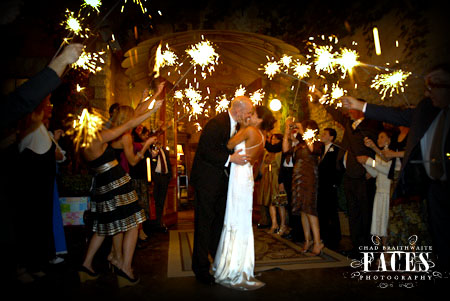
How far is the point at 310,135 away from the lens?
4953 millimetres

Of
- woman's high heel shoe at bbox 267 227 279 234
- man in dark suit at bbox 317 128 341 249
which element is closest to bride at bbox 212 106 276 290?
man in dark suit at bbox 317 128 341 249

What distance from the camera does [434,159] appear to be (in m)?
2.58

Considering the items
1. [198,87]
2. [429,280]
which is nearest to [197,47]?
[198,87]

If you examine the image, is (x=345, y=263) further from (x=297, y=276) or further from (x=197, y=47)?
(x=197, y=47)

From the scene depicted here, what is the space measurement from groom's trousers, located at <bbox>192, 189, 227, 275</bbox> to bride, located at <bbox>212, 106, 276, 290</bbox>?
13 centimetres

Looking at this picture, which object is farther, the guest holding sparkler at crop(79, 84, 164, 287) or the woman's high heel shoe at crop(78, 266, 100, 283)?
the woman's high heel shoe at crop(78, 266, 100, 283)

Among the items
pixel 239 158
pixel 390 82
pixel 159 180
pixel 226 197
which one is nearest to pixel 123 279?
pixel 226 197

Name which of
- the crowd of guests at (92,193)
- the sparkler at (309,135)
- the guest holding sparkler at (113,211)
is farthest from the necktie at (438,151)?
the guest holding sparkler at (113,211)

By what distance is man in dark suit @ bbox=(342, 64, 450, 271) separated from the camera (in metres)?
2.53

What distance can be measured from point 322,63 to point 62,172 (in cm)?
535

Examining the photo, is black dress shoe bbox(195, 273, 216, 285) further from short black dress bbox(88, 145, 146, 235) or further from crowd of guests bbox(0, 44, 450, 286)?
short black dress bbox(88, 145, 146, 235)

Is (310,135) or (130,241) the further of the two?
(310,135)

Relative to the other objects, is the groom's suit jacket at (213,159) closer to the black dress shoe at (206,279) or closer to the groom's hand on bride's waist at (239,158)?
the groom's hand on bride's waist at (239,158)

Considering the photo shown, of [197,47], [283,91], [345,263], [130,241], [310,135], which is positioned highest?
[197,47]
